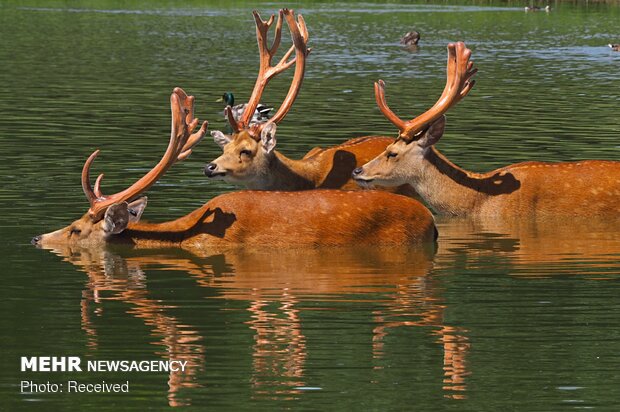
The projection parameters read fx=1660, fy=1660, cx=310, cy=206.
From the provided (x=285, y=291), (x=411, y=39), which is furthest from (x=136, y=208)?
(x=411, y=39)

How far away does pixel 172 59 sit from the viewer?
2003 inches

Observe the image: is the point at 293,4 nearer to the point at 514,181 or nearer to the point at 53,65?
the point at 53,65

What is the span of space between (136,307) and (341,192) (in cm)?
341

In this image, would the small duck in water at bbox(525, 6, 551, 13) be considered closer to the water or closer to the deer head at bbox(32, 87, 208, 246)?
the water

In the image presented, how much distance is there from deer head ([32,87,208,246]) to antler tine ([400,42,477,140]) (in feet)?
10.7

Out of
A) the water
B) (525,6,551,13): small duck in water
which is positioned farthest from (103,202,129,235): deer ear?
(525,6,551,13): small duck in water

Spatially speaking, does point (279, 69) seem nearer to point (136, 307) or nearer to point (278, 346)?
point (136, 307)

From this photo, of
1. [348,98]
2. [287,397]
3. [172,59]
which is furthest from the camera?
[172,59]

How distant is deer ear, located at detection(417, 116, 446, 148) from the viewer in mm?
18234

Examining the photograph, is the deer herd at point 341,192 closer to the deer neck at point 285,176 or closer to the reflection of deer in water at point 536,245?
the deer neck at point 285,176

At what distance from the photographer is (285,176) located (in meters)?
18.6

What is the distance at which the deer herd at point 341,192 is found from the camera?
1557cm

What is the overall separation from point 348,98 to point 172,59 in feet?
51.9

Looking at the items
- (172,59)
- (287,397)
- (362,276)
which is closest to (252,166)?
(362,276)
